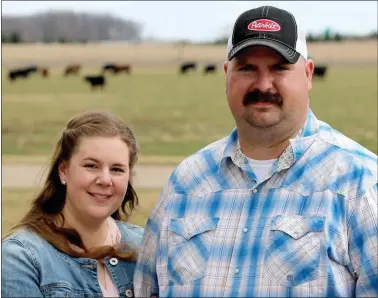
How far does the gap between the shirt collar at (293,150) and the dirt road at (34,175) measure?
21.9 feet

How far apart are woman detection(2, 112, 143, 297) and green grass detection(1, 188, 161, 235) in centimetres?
448

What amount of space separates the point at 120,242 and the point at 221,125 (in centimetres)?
1818

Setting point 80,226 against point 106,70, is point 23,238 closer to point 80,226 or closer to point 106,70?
point 80,226

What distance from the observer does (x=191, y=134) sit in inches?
754

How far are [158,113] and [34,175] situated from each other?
14674 mm

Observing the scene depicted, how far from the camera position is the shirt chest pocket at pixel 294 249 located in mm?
3160

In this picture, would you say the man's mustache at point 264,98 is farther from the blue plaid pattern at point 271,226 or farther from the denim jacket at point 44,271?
the denim jacket at point 44,271

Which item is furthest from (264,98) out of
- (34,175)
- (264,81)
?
(34,175)

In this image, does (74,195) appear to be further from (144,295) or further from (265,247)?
(265,247)

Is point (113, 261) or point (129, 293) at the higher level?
point (113, 261)

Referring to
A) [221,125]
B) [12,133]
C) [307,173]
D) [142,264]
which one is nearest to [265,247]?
[307,173]

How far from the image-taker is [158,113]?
26234 mm

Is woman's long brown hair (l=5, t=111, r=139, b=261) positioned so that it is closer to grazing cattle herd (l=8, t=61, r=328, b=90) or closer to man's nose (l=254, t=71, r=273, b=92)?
man's nose (l=254, t=71, r=273, b=92)

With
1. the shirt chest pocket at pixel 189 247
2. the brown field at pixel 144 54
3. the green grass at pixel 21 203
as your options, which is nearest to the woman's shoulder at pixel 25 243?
the shirt chest pocket at pixel 189 247
